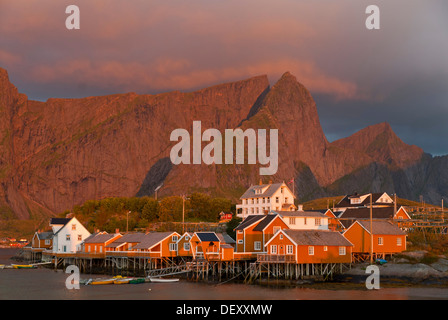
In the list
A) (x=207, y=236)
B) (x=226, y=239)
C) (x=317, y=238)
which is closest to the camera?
(x=317, y=238)

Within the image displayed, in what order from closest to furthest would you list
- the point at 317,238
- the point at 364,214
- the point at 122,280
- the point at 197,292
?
the point at 197,292, the point at 122,280, the point at 317,238, the point at 364,214

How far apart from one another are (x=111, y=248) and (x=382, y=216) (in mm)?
46398

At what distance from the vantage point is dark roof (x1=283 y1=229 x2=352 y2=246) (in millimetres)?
69812

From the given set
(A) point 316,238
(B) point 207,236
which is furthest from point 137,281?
(A) point 316,238

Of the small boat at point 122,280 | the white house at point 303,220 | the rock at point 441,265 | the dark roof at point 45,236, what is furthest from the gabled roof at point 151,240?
the dark roof at point 45,236

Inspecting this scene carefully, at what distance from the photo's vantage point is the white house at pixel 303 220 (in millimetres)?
84312

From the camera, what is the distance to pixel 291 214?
84875mm

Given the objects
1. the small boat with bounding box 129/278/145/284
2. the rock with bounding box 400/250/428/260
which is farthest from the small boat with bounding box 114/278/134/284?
the rock with bounding box 400/250/428/260

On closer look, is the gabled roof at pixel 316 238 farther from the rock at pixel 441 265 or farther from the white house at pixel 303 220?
the rock at pixel 441 265

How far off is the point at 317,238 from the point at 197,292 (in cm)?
1860

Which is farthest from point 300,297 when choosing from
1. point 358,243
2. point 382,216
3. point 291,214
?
point 382,216

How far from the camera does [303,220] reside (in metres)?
85.9

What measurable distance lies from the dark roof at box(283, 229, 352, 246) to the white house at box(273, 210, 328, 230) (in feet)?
33.4

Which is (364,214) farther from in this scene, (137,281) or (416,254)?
(137,281)
